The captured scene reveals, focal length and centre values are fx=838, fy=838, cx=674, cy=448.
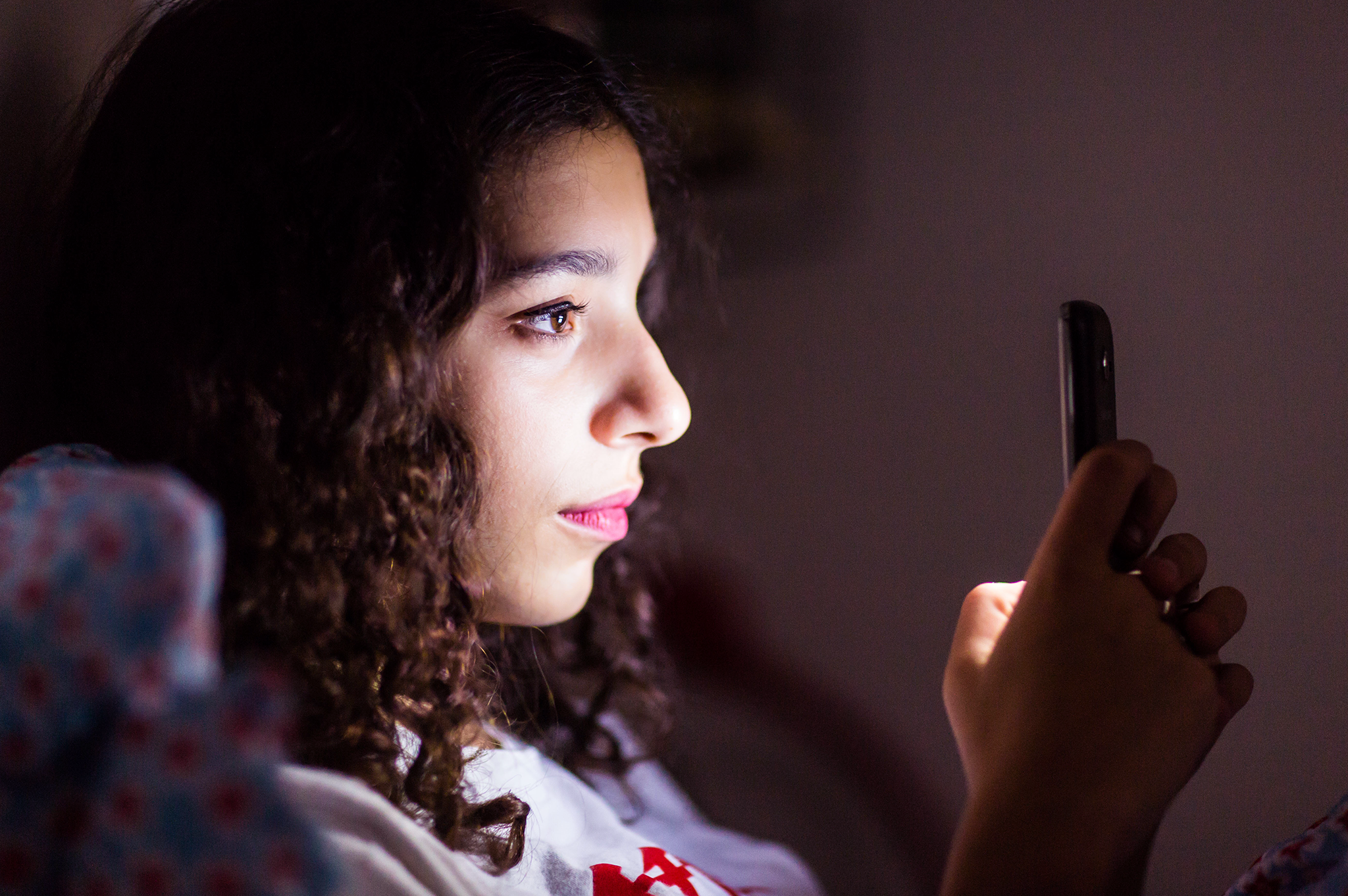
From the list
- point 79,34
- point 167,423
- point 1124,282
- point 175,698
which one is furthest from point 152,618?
point 1124,282

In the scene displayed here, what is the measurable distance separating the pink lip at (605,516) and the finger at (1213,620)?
0.37m

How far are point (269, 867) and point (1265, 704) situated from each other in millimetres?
828

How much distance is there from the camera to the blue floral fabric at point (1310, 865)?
43 cm

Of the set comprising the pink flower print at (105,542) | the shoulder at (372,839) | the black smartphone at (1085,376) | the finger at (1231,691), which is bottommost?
the shoulder at (372,839)

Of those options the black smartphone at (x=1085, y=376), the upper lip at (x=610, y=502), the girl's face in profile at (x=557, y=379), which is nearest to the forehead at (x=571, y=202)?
the girl's face in profile at (x=557, y=379)

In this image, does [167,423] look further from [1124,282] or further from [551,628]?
[1124,282]

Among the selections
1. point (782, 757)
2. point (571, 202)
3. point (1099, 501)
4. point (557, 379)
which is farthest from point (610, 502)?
point (782, 757)

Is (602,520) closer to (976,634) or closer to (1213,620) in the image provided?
(976,634)

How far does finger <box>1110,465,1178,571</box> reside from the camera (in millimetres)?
461

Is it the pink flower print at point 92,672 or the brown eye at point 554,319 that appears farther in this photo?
the brown eye at point 554,319

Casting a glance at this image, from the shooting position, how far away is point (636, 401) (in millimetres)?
587

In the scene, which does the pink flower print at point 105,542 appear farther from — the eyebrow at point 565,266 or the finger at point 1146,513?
the finger at point 1146,513

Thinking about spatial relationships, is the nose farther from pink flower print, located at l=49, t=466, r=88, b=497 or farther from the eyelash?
pink flower print, located at l=49, t=466, r=88, b=497

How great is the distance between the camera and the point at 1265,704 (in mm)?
752
